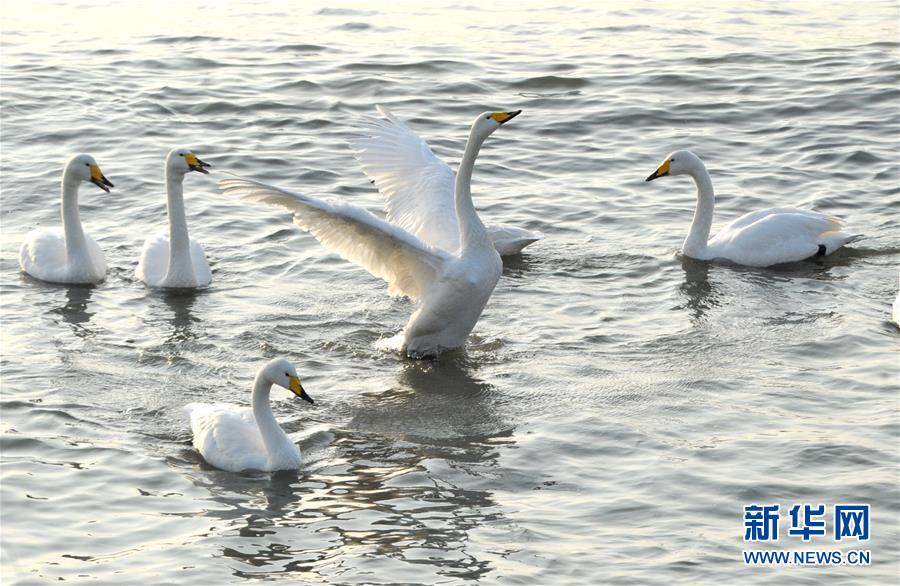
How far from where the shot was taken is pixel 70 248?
39.6 feet

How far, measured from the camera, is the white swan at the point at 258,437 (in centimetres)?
839

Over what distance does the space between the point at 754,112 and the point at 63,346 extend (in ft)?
30.9

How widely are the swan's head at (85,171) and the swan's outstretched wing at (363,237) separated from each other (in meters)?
2.41

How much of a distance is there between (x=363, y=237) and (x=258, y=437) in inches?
92.1

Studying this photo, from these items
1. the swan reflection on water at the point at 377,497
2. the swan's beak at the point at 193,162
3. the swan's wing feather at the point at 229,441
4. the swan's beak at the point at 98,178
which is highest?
the swan's beak at the point at 193,162

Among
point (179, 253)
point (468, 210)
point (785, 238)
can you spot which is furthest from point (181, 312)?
point (785, 238)

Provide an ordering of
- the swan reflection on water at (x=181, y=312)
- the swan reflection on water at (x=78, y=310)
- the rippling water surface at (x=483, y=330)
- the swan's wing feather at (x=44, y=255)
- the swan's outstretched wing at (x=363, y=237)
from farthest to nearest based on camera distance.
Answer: the swan's wing feather at (x=44, y=255), the swan reflection on water at (x=78, y=310), the swan reflection on water at (x=181, y=312), the swan's outstretched wing at (x=363, y=237), the rippling water surface at (x=483, y=330)

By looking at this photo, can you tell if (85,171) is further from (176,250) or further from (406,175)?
(406,175)

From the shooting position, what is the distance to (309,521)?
785cm

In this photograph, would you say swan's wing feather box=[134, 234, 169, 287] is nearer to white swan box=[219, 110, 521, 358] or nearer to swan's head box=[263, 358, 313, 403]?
white swan box=[219, 110, 521, 358]

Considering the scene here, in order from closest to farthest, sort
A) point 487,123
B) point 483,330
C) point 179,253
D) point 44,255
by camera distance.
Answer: point 487,123, point 483,330, point 179,253, point 44,255

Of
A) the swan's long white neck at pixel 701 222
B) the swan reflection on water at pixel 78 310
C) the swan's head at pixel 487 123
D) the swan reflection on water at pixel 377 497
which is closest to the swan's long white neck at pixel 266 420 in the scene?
the swan reflection on water at pixel 377 497

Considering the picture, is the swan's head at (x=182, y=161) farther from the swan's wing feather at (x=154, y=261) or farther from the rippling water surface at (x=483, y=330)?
the rippling water surface at (x=483, y=330)

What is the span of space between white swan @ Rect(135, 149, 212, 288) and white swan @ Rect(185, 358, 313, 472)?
3490 mm
